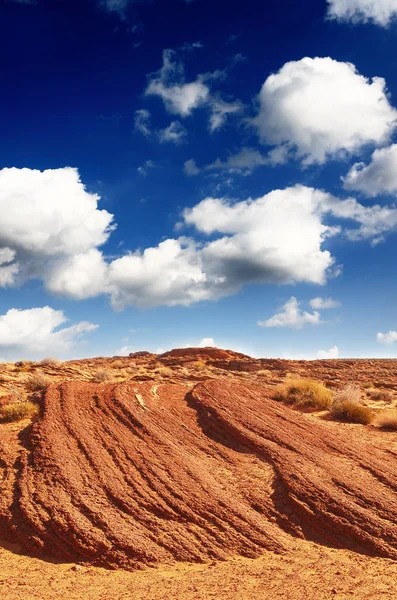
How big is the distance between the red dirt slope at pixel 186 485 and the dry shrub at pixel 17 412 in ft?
1.99

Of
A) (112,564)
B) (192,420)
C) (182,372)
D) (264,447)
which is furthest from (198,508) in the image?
(182,372)

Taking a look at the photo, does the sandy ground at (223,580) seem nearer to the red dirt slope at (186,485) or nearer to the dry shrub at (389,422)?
the red dirt slope at (186,485)

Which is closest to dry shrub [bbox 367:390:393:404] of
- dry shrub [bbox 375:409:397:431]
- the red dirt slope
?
dry shrub [bbox 375:409:397:431]

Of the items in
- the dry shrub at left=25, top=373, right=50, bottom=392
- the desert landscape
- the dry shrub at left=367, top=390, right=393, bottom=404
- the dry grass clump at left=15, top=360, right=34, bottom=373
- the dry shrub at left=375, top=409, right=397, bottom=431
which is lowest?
the desert landscape

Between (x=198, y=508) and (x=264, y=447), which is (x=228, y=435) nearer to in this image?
(x=264, y=447)

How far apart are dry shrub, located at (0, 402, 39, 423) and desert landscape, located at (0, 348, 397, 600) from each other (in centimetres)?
4

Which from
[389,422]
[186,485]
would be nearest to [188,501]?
[186,485]

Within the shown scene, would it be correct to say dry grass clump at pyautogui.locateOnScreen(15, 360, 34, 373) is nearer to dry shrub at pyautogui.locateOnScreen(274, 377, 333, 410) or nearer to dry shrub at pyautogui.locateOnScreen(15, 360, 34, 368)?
dry shrub at pyautogui.locateOnScreen(15, 360, 34, 368)

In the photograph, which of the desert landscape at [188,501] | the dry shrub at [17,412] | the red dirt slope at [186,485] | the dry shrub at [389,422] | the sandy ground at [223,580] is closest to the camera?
the sandy ground at [223,580]

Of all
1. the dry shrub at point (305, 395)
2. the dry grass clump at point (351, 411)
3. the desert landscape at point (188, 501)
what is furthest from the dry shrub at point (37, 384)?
the dry grass clump at point (351, 411)

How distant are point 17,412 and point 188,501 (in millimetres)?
7603

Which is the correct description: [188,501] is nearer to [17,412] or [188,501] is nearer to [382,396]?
[17,412]

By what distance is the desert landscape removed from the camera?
7375 millimetres

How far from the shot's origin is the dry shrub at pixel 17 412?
47.1 ft
